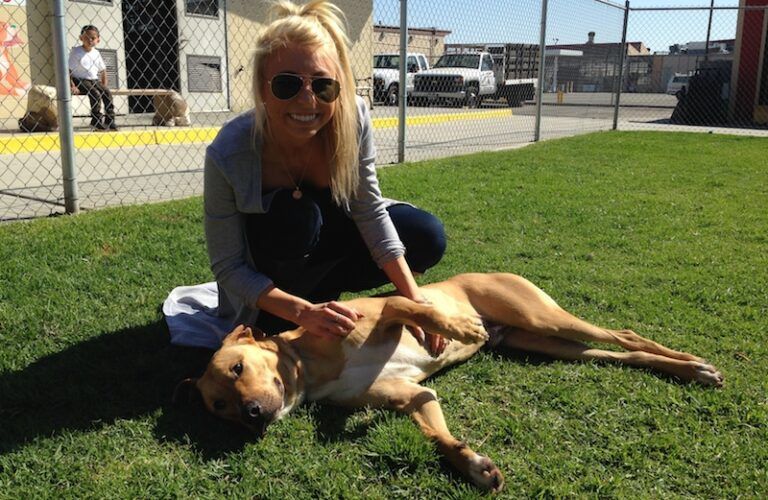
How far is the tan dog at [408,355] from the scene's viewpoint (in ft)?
8.55

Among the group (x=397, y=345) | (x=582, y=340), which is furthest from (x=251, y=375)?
(x=582, y=340)

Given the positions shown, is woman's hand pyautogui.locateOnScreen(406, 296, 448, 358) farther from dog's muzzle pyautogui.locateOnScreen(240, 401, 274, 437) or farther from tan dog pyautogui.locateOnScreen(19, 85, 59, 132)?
tan dog pyautogui.locateOnScreen(19, 85, 59, 132)

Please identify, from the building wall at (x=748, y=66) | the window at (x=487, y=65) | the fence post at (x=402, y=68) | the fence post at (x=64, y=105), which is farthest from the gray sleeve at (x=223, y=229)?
the window at (x=487, y=65)

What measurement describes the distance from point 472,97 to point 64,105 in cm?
1709

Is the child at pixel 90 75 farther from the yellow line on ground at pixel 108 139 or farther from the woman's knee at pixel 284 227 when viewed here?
the woman's knee at pixel 284 227

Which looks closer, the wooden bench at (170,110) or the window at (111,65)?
the wooden bench at (170,110)

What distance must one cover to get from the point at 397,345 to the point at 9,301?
2.18 metres

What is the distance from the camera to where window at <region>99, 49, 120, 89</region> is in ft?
46.6

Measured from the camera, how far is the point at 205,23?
16062mm

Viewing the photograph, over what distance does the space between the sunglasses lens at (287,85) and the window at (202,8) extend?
13887mm

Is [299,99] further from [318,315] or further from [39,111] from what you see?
[39,111]

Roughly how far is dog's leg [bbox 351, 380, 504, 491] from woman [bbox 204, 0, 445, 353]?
27cm

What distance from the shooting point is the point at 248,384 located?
2.61m

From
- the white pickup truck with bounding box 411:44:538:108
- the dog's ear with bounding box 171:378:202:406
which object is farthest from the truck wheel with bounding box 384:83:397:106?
the dog's ear with bounding box 171:378:202:406
